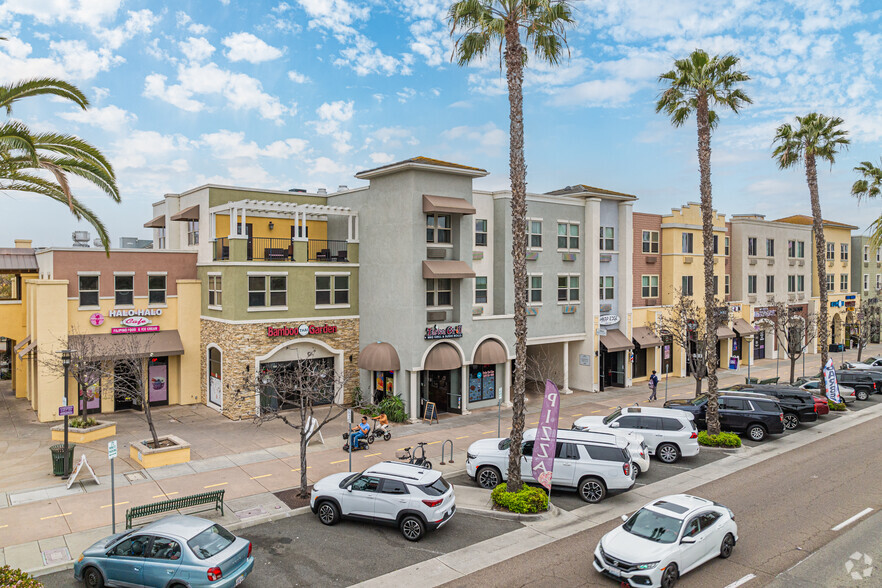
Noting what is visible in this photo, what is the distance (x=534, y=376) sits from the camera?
37.6 metres

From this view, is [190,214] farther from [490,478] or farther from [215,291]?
[490,478]

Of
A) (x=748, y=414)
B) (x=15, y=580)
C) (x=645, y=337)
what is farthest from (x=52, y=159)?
(x=645, y=337)

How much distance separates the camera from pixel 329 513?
54.4ft

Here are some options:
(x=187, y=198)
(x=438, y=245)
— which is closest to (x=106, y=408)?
(x=187, y=198)

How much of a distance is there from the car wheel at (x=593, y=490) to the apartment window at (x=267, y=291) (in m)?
17.6

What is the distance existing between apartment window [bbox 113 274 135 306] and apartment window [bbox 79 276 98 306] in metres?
0.86

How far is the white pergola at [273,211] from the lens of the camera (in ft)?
94.7

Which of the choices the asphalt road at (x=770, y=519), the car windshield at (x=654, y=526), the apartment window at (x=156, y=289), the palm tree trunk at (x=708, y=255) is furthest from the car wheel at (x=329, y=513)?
the apartment window at (x=156, y=289)

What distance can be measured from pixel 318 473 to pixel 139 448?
6.72 m

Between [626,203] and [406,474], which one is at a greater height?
[626,203]

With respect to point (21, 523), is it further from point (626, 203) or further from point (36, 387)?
point (626, 203)

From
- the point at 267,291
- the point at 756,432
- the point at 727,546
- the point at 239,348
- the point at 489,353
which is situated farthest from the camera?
the point at 489,353

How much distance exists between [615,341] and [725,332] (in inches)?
524

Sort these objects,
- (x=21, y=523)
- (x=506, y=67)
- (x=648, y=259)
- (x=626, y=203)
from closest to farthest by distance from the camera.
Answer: (x=21, y=523) → (x=506, y=67) → (x=626, y=203) → (x=648, y=259)
